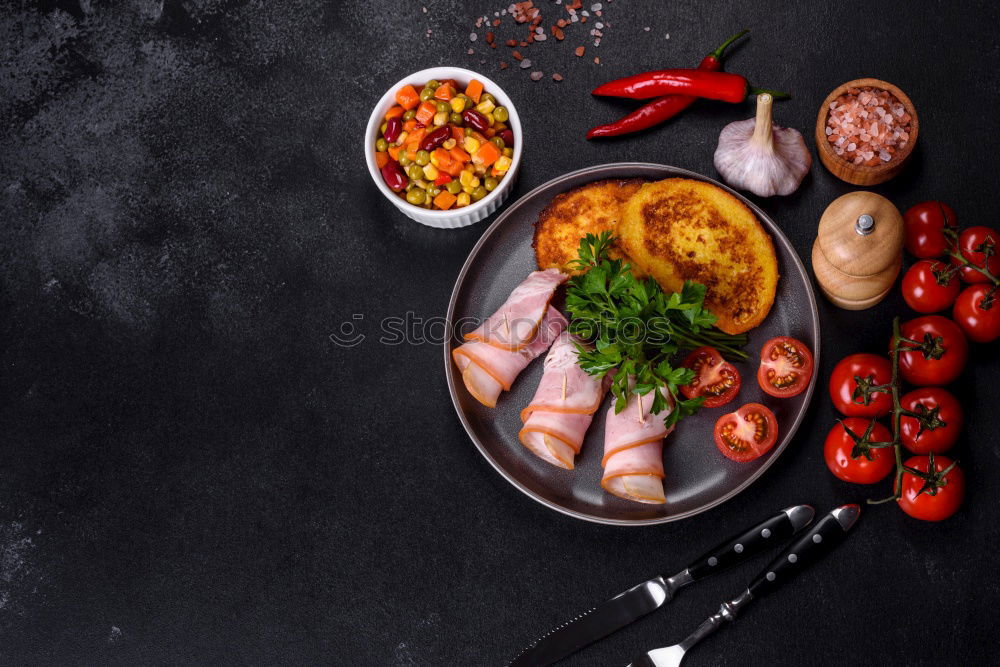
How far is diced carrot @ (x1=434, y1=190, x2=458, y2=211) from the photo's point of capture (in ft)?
10.9

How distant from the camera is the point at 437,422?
138 inches

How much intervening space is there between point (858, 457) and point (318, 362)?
2300 millimetres

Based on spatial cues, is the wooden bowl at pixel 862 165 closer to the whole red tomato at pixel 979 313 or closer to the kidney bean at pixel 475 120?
the whole red tomato at pixel 979 313

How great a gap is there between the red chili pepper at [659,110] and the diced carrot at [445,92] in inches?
25.5

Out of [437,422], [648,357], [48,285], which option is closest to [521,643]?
[437,422]

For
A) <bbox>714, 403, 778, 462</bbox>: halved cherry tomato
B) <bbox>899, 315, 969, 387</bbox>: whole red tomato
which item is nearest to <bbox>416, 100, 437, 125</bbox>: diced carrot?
<bbox>714, 403, 778, 462</bbox>: halved cherry tomato

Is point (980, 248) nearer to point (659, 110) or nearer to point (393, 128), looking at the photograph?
point (659, 110)

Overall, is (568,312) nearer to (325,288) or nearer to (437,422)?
(437,422)

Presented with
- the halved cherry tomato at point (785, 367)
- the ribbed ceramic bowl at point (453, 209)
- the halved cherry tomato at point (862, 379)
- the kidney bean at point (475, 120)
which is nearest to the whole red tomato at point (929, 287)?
Answer: the halved cherry tomato at point (862, 379)

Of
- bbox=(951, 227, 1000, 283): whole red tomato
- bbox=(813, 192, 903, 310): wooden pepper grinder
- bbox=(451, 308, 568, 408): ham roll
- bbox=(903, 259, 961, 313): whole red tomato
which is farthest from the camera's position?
bbox=(451, 308, 568, 408): ham roll

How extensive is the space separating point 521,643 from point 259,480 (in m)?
1.36

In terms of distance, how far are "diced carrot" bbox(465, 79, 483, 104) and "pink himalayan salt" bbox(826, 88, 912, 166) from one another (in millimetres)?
1456

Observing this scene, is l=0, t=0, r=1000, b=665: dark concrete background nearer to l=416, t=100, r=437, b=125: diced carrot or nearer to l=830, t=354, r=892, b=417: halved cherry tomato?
l=830, t=354, r=892, b=417: halved cherry tomato

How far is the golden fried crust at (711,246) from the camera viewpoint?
3.22 meters
